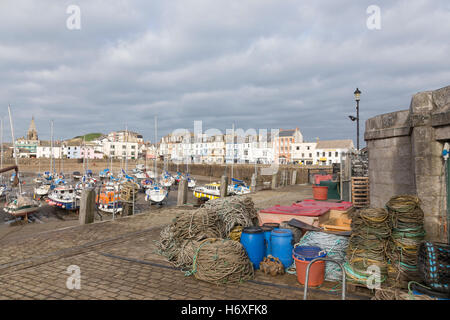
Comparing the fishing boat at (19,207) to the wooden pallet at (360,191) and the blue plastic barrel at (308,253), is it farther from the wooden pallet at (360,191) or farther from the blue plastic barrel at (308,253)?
the blue plastic barrel at (308,253)

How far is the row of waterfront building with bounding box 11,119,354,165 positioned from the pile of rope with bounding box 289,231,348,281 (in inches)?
2163

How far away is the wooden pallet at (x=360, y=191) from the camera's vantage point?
10.9 m

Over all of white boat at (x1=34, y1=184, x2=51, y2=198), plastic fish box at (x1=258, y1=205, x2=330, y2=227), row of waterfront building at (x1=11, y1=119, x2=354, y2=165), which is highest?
row of waterfront building at (x1=11, y1=119, x2=354, y2=165)

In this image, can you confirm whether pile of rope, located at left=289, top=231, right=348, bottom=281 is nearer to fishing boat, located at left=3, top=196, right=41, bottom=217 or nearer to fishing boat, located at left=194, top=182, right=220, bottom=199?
fishing boat, located at left=194, top=182, right=220, bottom=199

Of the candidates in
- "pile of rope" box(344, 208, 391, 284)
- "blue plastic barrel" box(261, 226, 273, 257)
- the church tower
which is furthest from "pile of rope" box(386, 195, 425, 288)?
the church tower

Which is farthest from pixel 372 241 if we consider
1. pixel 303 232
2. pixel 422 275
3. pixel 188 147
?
pixel 188 147

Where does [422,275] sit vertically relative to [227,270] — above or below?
above

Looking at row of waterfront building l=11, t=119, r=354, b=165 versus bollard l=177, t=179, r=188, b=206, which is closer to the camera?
bollard l=177, t=179, r=188, b=206

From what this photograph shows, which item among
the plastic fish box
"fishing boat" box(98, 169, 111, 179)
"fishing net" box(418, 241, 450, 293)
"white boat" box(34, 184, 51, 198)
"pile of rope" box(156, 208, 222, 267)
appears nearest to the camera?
→ "fishing net" box(418, 241, 450, 293)

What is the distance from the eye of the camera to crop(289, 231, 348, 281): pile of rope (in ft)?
18.0

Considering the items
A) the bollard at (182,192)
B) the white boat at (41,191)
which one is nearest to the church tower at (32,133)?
the white boat at (41,191)

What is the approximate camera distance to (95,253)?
23.4 feet

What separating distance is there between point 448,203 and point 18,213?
26.7 meters
